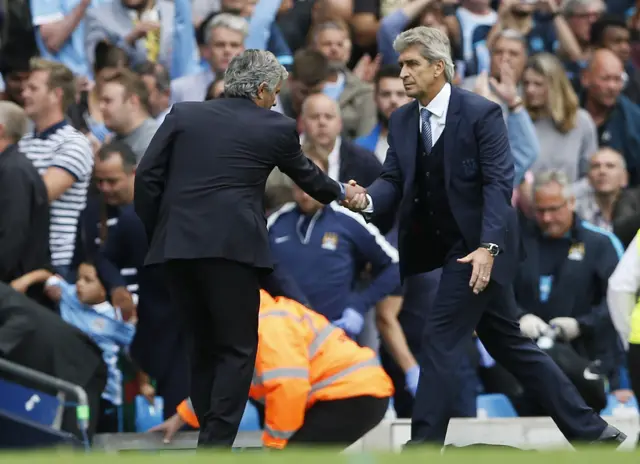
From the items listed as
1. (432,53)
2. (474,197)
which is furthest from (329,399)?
(432,53)

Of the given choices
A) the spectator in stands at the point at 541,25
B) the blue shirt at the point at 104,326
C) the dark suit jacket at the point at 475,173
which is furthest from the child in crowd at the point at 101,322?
the spectator in stands at the point at 541,25

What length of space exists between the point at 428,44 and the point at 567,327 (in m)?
2.92

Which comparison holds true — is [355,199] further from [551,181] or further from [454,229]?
[551,181]

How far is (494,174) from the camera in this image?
7191mm

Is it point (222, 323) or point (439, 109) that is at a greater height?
point (439, 109)

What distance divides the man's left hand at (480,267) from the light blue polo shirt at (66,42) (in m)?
4.86

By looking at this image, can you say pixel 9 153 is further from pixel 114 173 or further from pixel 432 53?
pixel 432 53

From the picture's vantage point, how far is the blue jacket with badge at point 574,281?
31.8ft

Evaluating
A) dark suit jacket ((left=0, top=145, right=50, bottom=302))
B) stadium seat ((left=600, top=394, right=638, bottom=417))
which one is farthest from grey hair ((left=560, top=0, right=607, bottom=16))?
dark suit jacket ((left=0, top=145, right=50, bottom=302))

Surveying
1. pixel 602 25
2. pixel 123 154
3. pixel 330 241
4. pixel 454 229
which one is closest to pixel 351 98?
pixel 330 241

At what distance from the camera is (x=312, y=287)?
9055 millimetres

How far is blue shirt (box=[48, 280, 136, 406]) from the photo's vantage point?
9.15m

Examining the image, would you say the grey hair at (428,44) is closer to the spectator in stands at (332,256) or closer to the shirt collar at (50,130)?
the spectator in stands at (332,256)

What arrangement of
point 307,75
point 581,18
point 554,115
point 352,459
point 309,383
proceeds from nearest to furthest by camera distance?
1. point 352,459
2. point 309,383
3. point 307,75
4. point 554,115
5. point 581,18
